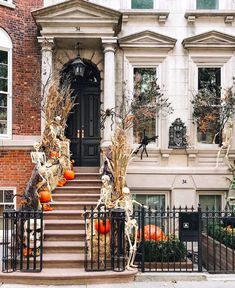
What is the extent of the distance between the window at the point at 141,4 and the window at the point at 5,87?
4.04 meters

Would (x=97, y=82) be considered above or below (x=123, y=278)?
above

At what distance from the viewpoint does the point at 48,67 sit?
13172mm

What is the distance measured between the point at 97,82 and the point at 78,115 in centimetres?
124

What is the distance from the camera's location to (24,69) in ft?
44.8

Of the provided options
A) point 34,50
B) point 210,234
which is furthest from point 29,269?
point 34,50

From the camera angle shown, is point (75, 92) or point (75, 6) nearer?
point (75, 6)

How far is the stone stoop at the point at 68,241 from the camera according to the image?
8.13 meters

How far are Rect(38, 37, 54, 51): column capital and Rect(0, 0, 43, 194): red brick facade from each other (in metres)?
0.64

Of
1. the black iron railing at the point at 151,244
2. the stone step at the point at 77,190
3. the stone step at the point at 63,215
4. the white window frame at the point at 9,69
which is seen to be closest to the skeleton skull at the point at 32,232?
the black iron railing at the point at 151,244

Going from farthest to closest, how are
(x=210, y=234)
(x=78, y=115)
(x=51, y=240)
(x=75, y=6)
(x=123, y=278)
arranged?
(x=78, y=115) → (x=75, y=6) → (x=210, y=234) → (x=51, y=240) → (x=123, y=278)

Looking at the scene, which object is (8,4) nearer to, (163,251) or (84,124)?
(84,124)

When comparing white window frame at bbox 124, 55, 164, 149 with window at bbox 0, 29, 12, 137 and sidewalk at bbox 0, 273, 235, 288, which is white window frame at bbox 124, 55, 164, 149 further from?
sidewalk at bbox 0, 273, 235, 288

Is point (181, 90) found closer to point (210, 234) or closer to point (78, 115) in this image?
point (78, 115)

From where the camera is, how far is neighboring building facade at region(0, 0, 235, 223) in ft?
43.1
